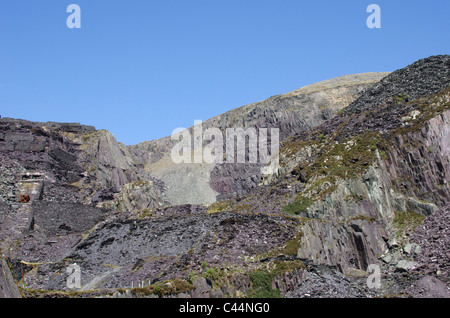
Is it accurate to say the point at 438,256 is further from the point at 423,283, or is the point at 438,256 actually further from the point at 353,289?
the point at 353,289

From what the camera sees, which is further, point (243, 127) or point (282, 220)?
point (243, 127)

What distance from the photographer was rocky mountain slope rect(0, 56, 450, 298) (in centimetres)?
3866

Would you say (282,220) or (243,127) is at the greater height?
(243,127)

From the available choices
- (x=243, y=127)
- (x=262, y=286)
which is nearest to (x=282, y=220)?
(x=262, y=286)

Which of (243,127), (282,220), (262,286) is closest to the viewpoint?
(262,286)

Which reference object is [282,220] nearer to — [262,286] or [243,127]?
[262,286]

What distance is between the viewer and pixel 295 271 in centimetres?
3803

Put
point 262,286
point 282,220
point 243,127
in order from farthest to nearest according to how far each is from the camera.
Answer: point 243,127, point 282,220, point 262,286

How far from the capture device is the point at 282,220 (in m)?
49.8

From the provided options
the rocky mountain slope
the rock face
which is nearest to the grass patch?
the rocky mountain slope

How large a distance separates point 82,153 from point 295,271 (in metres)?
59.1

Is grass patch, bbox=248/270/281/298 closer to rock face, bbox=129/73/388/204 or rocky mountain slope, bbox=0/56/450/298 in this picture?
rocky mountain slope, bbox=0/56/450/298

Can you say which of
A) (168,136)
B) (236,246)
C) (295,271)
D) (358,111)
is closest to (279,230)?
(236,246)

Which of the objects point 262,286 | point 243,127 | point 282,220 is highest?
point 243,127
